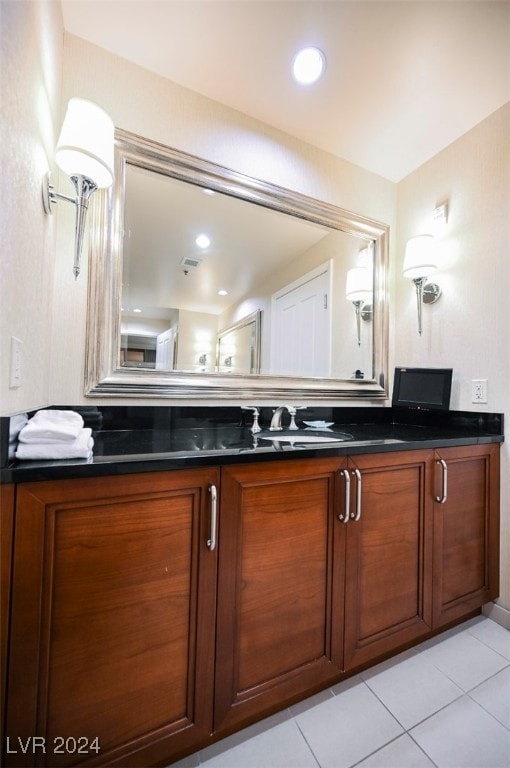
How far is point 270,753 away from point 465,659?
0.90 m

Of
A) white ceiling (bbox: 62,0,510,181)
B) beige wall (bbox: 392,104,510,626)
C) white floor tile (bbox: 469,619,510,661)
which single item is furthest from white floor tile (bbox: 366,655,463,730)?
white ceiling (bbox: 62,0,510,181)

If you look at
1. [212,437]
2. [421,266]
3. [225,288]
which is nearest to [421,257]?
[421,266]

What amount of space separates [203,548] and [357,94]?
2.04 metres

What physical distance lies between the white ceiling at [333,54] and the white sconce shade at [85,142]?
0.53m

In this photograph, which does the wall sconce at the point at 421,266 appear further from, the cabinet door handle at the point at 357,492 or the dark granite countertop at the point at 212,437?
the cabinet door handle at the point at 357,492

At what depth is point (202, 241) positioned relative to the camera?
5.02 ft

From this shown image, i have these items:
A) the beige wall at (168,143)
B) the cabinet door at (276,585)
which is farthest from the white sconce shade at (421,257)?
the cabinet door at (276,585)

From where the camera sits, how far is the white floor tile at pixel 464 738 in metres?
0.93

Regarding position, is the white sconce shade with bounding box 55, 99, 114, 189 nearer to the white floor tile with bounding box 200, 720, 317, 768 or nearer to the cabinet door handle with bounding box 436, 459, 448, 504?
the cabinet door handle with bounding box 436, 459, 448, 504

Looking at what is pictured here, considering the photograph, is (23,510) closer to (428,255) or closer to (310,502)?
(310,502)

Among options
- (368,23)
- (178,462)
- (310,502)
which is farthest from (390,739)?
(368,23)

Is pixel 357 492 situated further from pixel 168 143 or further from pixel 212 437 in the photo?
pixel 168 143

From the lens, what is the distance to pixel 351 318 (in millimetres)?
1933

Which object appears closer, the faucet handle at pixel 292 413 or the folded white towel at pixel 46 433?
the folded white towel at pixel 46 433
